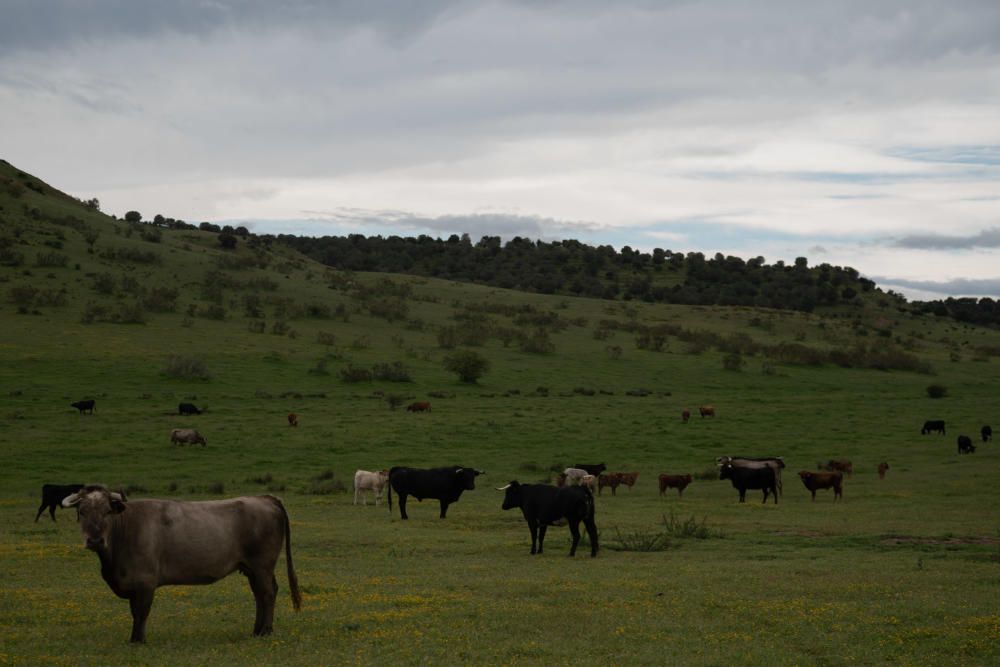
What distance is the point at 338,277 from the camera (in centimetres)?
11038

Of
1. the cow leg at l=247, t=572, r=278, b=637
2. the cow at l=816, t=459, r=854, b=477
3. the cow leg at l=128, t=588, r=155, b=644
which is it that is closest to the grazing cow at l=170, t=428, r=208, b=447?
the cow at l=816, t=459, r=854, b=477

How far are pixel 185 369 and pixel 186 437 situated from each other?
16856 millimetres

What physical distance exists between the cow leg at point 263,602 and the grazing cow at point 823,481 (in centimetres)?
2347

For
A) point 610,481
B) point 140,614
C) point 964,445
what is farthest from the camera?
point 964,445

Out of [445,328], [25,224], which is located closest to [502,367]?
[445,328]

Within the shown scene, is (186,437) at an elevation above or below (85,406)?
below

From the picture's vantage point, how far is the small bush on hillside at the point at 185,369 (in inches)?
2179

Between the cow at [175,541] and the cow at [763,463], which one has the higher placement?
the cow at [175,541]

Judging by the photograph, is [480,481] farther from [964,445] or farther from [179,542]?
[179,542]

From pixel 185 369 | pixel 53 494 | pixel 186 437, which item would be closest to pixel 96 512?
pixel 53 494

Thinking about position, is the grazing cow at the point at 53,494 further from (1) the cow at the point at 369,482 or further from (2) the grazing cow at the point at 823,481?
(2) the grazing cow at the point at 823,481

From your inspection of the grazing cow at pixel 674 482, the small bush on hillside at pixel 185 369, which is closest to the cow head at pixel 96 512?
the grazing cow at pixel 674 482

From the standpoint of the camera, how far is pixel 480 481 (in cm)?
3562

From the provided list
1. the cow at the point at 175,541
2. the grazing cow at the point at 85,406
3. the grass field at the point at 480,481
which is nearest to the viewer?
the cow at the point at 175,541
